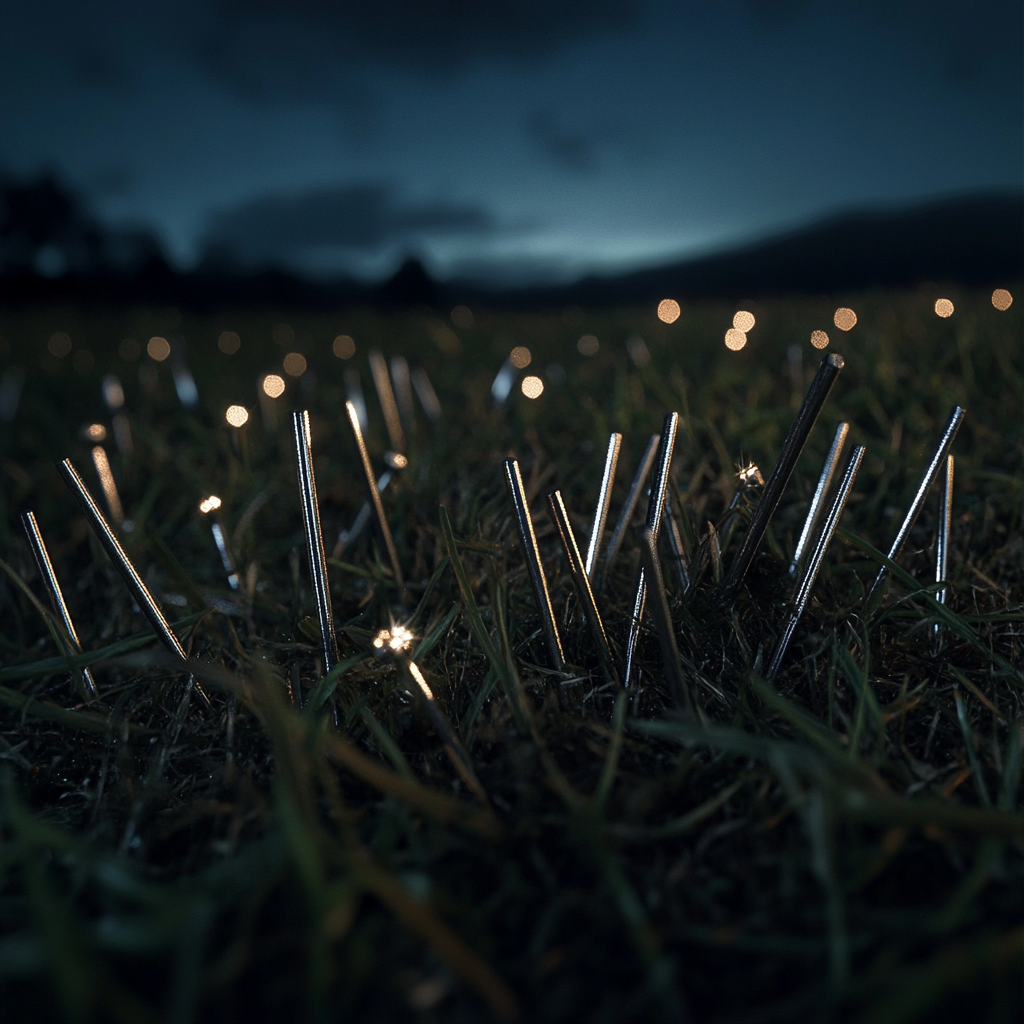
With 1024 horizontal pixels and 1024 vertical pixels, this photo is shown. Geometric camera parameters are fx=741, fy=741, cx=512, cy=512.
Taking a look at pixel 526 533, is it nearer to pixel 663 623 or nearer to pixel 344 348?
pixel 663 623

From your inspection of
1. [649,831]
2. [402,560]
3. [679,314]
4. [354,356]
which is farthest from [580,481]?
[679,314]

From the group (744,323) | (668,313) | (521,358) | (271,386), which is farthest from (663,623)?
(668,313)

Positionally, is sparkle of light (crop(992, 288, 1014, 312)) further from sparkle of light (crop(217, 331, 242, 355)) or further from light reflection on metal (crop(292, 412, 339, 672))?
sparkle of light (crop(217, 331, 242, 355))

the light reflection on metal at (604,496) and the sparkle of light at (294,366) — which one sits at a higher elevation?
the sparkle of light at (294,366)

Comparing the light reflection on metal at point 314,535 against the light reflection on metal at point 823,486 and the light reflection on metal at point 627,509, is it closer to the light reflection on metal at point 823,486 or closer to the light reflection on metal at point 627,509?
the light reflection on metal at point 627,509

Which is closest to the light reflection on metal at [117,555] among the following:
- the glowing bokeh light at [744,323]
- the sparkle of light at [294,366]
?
the sparkle of light at [294,366]

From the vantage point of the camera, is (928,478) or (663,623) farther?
(928,478)
